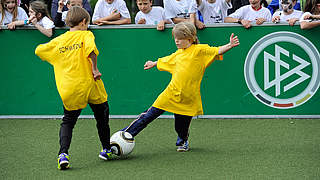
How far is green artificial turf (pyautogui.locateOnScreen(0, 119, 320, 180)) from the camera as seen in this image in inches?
209

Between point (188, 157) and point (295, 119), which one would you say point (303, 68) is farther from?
point (188, 157)

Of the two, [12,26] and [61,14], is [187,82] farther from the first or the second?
[12,26]

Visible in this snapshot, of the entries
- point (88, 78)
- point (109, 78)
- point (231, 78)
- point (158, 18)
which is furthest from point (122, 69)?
point (88, 78)

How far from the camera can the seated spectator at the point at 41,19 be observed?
26.8 ft

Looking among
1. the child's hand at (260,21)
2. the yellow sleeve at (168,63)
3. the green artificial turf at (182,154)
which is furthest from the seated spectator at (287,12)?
the yellow sleeve at (168,63)

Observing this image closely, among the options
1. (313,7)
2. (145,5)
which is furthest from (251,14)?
(145,5)

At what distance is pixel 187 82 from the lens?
20.3 ft

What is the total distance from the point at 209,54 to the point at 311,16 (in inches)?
96.0

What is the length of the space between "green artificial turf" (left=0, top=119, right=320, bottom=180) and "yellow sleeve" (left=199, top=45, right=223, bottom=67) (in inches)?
41.5

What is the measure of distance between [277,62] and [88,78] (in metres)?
3.53

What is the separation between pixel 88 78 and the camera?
5570 millimetres

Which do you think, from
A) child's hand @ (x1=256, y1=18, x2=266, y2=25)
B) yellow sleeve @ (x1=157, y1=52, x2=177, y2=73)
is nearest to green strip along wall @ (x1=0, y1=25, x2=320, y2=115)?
child's hand @ (x1=256, y1=18, x2=266, y2=25)

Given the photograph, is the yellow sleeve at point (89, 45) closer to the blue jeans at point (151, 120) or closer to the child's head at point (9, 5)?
the blue jeans at point (151, 120)

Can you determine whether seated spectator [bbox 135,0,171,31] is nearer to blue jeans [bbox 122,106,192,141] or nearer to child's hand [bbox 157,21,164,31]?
child's hand [bbox 157,21,164,31]
